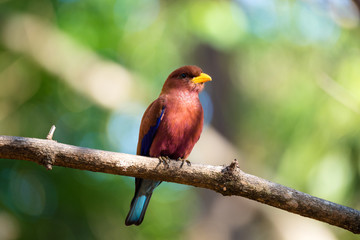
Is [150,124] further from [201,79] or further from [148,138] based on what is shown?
[201,79]

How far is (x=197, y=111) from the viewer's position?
5.11 metres

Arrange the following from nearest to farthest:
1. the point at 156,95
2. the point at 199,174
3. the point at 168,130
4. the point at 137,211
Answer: the point at 199,174
the point at 168,130
the point at 137,211
the point at 156,95

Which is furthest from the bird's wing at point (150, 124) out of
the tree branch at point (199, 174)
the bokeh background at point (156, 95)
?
the bokeh background at point (156, 95)

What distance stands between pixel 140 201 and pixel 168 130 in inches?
36.2

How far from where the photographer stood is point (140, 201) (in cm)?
514

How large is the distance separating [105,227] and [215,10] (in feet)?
16.4

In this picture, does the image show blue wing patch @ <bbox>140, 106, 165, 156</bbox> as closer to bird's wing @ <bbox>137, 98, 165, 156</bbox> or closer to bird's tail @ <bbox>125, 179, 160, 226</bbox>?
bird's wing @ <bbox>137, 98, 165, 156</bbox>

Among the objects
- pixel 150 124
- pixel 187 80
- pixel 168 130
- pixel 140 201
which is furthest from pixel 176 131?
pixel 140 201

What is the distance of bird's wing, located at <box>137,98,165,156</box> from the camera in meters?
4.97

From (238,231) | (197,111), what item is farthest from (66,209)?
(238,231)

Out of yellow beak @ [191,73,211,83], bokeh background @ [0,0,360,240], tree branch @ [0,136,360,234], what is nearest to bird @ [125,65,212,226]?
yellow beak @ [191,73,211,83]

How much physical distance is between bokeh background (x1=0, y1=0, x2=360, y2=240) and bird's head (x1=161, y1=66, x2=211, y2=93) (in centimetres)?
266

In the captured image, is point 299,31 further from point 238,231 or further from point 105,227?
point 105,227

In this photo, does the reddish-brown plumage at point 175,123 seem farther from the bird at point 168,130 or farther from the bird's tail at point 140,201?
the bird's tail at point 140,201
